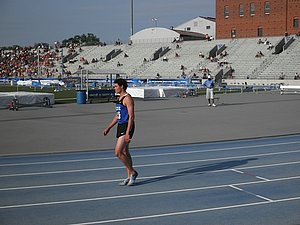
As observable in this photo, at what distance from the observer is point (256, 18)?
7525cm

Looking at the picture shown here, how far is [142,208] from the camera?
735cm

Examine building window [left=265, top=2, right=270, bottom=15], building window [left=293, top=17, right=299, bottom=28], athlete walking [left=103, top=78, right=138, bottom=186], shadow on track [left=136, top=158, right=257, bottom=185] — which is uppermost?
building window [left=265, top=2, right=270, bottom=15]

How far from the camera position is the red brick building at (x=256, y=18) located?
71.5 metres

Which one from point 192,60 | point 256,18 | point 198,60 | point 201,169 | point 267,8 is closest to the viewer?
point 201,169

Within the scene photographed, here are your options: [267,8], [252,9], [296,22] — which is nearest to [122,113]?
[296,22]

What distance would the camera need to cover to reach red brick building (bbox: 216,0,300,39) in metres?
71.5

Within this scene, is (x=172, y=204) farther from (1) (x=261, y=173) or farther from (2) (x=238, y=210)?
(1) (x=261, y=173)

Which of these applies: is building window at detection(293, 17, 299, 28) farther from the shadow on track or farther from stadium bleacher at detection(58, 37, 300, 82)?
the shadow on track

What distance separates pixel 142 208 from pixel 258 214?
1.69 metres

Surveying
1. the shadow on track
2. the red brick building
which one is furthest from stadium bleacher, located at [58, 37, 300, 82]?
the shadow on track

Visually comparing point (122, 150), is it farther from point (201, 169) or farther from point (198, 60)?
point (198, 60)

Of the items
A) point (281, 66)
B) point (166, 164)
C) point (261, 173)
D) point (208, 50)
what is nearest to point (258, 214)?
point (261, 173)

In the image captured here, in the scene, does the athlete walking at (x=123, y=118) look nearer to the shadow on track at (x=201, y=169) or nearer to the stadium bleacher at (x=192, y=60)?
the shadow on track at (x=201, y=169)

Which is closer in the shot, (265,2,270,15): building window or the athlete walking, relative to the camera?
the athlete walking
